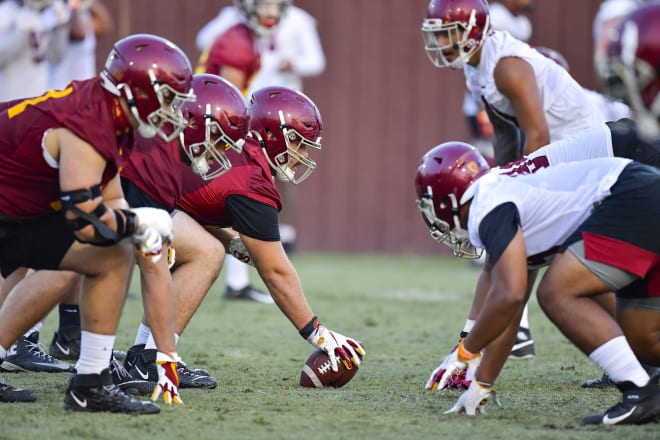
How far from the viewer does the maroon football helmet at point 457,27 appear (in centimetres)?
523

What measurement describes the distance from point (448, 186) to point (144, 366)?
1.53 meters

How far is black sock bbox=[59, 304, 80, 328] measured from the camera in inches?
211

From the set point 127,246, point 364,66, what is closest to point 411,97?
point 364,66

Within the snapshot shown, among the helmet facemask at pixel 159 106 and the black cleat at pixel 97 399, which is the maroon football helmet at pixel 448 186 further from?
the black cleat at pixel 97 399

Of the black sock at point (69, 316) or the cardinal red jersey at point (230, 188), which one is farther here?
the black sock at point (69, 316)

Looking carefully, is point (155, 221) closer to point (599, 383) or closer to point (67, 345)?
point (67, 345)

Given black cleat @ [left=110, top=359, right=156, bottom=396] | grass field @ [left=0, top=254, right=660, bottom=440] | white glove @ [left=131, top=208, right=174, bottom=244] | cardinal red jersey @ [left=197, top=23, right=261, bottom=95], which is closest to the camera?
grass field @ [left=0, top=254, right=660, bottom=440]

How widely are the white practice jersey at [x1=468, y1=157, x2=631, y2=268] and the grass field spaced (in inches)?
26.8

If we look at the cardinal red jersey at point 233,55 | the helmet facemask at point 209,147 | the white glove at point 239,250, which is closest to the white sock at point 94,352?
the helmet facemask at point 209,147

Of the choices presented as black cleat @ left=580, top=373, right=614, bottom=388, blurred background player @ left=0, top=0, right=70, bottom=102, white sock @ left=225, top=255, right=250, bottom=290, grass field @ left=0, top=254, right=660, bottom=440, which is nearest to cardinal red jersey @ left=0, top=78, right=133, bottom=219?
grass field @ left=0, top=254, right=660, bottom=440

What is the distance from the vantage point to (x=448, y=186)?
13.4 feet

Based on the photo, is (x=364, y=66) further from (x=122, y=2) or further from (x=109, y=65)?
(x=109, y=65)

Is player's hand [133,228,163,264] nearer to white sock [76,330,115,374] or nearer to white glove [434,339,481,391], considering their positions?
white sock [76,330,115,374]

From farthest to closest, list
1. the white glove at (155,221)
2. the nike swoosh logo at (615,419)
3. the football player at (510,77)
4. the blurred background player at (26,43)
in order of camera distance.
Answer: the blurred background player at (26,43), the football player at (510,77), the white glove at (155,221), the nike swoosh logo at (615,419)
